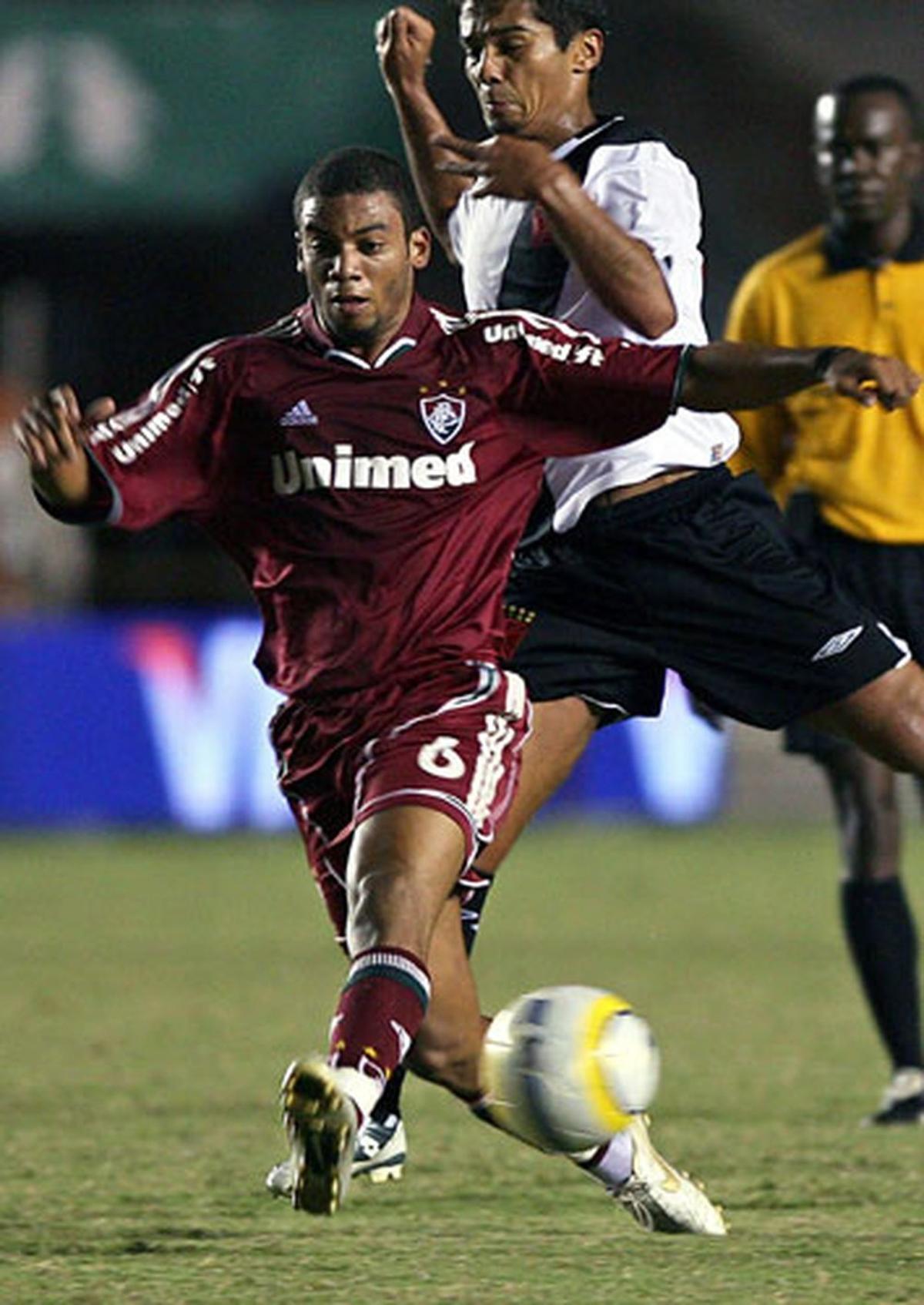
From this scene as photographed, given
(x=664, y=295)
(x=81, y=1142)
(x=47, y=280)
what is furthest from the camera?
(x=47, y=280)

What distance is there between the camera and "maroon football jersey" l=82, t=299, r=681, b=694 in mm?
5285

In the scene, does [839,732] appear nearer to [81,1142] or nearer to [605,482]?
[605,482]

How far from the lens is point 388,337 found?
17.8 feet

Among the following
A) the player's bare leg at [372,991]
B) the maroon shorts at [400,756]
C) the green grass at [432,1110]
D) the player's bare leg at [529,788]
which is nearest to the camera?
the player's bare leg at [372,991]

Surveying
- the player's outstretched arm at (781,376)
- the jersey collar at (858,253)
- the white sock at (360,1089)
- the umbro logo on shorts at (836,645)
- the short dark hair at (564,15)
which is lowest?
the white sock at (360,1089)

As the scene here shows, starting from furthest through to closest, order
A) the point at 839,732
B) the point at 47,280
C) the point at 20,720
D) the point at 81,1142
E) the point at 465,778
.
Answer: the point at 47,280, the point at 20,720, the point at 81,1142, the point at 839,732, the point at 465,778

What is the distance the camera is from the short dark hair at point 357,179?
533 centimetres

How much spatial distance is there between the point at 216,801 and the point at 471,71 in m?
9.43

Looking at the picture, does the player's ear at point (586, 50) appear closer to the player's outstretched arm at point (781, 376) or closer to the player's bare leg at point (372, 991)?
the player's outstretched arm at point (781, 376)

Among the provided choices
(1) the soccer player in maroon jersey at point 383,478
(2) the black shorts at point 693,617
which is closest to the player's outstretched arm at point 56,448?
(1) the soccer player in maroon jersey at point 383,478

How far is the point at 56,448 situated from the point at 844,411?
2.71 meters

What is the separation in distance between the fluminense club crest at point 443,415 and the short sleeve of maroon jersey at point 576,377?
0.09m

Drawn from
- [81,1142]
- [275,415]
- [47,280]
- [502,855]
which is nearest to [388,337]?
[275,415]

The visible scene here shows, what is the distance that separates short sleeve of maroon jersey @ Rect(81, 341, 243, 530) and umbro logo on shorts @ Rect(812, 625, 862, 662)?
1.25 metres
